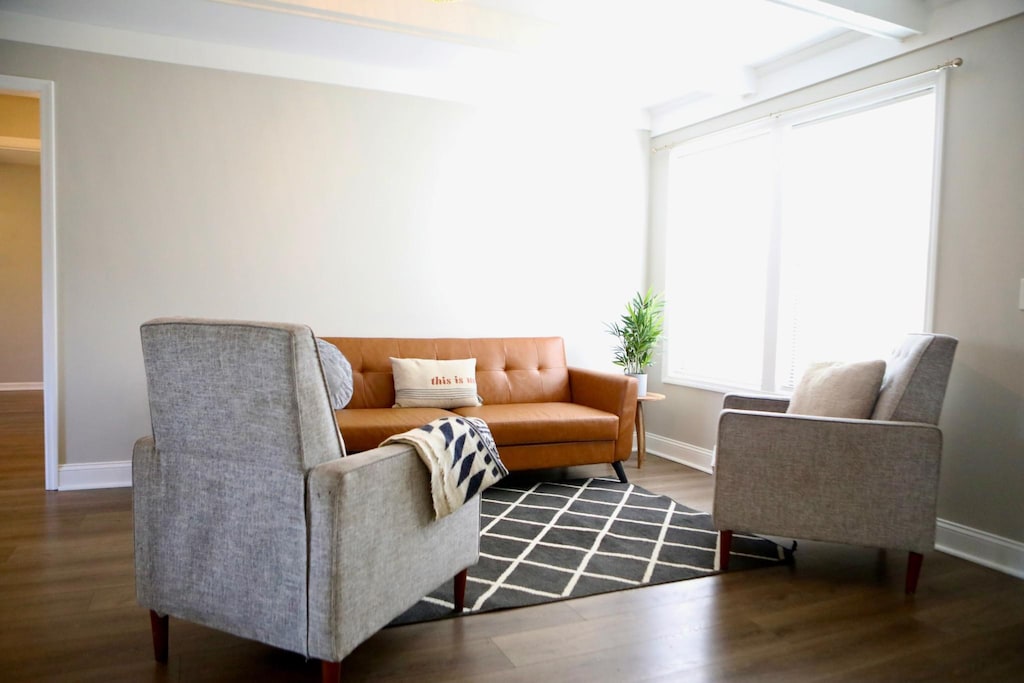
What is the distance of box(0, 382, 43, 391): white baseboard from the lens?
7.86m

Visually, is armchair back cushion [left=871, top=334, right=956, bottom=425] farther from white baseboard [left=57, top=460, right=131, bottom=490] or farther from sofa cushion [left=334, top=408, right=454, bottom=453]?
white baseboard [left=57, top=460, right=131, bottom=490]

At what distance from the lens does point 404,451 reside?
1943 millimetres

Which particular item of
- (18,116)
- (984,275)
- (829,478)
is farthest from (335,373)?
(18,116)

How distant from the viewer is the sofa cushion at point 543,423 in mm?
3814

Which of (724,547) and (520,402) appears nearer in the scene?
(724,547)

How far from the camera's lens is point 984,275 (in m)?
3.01

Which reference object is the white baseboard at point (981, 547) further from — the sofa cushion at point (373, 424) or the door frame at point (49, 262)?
the door frame at point (49, 262)

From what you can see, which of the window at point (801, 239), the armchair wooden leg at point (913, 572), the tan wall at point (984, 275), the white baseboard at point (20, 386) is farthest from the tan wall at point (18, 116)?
the armchair wooden leg at point (913, 572)

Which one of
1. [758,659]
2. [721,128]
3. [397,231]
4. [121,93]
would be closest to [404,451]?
[758,659]

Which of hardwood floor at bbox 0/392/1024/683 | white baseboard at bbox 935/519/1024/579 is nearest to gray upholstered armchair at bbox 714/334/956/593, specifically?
hardwood floor at bbox 0/392/1024/683

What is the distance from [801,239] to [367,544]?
3.26m

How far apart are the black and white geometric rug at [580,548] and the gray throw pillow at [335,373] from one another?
2.68 feet

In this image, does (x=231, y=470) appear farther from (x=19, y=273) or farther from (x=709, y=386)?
(x=19, y=273)

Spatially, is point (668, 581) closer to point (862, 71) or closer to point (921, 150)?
point (921, 150)
